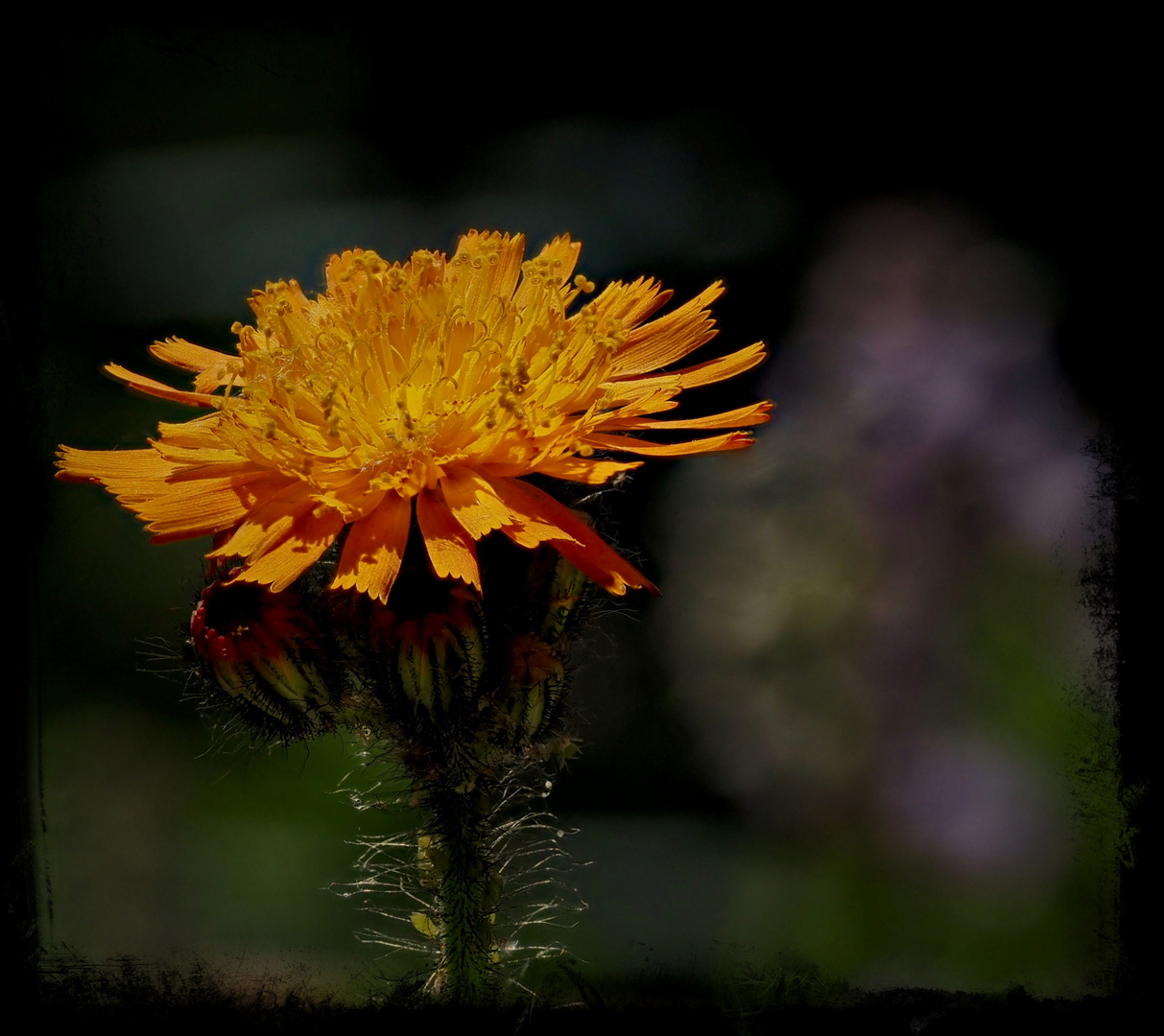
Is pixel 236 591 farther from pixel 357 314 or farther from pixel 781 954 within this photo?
pixel 781 954

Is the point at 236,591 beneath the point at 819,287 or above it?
beneath

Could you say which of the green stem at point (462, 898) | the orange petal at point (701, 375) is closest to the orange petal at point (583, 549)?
the orange petal at point (701, 375)

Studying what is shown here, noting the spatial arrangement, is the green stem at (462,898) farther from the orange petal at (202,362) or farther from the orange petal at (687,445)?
the orange petal at (202,362)

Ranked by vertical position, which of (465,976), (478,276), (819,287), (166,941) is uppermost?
(819,287)

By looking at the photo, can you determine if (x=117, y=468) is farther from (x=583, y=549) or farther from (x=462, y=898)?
(x=462, y=898)

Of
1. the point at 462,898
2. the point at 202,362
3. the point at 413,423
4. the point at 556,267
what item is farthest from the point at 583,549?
the point at 202,362

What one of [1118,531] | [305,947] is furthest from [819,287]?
[305,947]

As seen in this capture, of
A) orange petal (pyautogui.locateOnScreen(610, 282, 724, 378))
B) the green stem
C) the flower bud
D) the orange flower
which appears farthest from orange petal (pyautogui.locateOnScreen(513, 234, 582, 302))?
the green stem

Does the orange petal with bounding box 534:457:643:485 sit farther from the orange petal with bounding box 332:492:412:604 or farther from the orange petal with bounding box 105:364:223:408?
the orange petal with bounding box 105:364:223:408
